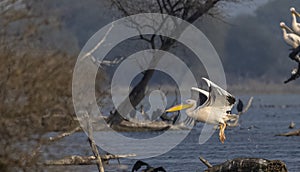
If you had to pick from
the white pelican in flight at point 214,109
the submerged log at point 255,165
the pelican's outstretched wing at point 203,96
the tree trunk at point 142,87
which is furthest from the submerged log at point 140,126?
the submerged log at point 255,165

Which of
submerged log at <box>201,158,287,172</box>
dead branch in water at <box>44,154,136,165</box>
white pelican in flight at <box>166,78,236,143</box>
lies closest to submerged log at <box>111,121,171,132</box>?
white pelican in flight at <box>166,78,236,143</box>

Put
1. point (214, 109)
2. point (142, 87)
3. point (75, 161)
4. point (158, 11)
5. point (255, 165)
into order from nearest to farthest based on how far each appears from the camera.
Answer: point (255, 165) < point (75, 161) < point (214, 109) < point (158, 11) < point (142, 87)

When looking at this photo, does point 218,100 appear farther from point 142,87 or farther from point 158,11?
point 142,87

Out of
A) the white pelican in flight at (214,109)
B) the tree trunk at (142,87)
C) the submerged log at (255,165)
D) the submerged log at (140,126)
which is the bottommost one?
the submerged log at (140,126)

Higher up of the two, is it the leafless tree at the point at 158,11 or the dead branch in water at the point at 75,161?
the dead branch in water at the point at 75,161

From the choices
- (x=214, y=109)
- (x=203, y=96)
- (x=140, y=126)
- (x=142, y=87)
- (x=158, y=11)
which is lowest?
(x=140, y=126)

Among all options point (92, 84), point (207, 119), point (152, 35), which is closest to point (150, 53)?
point (152, 35)

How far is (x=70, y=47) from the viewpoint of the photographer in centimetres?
1891

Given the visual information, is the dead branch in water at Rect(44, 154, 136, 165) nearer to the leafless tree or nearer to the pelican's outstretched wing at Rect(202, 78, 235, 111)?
the pelican's outstretched wing at Rect(202, 78, 235, 111)

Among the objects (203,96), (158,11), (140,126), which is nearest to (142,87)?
(140,126)

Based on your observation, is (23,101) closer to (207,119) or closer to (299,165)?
(207,119)

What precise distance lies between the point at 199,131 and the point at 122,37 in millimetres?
7581

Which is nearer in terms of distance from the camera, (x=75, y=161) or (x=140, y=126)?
(x=75, y=161)

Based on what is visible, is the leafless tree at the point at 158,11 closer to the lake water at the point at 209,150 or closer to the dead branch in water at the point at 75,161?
the lake water at the point at 209,150
